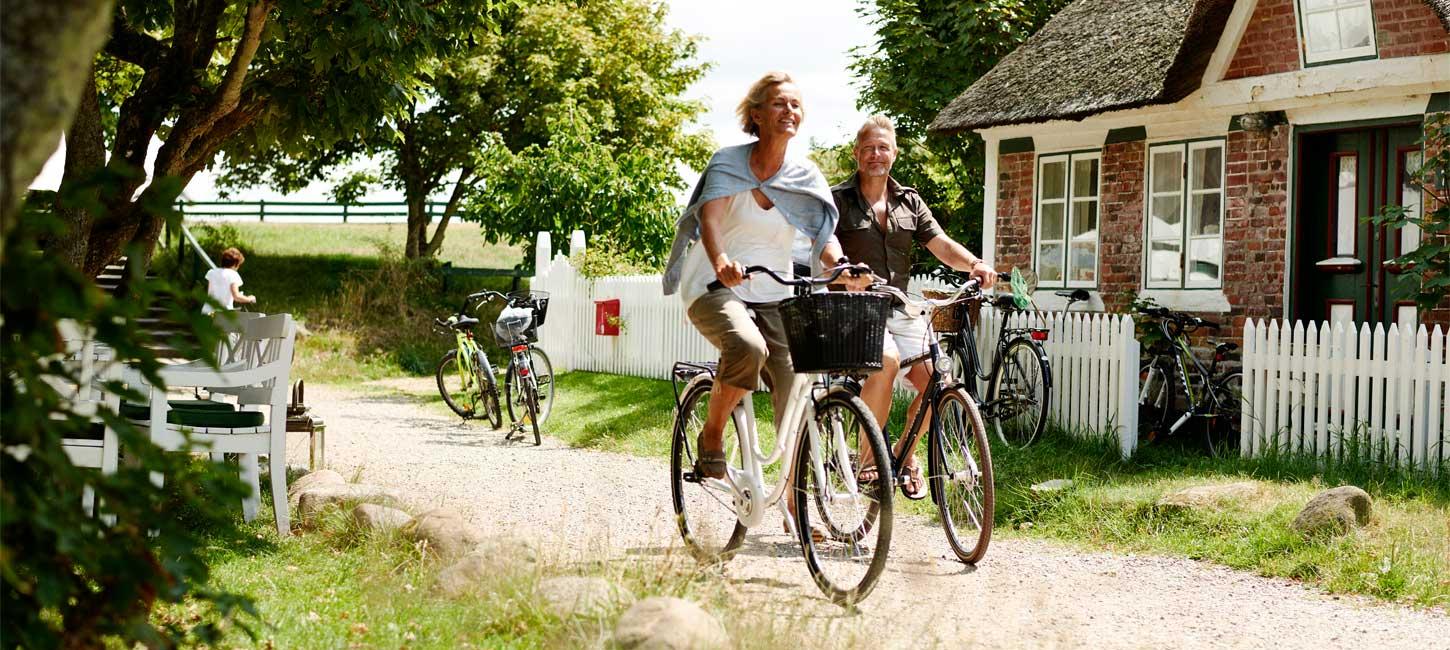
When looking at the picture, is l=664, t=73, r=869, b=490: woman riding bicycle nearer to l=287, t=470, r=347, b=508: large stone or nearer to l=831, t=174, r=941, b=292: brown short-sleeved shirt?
l=831, t=174, r=941, b=292: brown short-sleeved shirt

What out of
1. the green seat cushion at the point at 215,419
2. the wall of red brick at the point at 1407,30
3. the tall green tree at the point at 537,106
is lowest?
the green seat cushion at the point at 215,419

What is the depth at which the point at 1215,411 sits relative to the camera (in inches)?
427

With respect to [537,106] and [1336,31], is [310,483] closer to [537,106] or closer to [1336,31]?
[1336,31]

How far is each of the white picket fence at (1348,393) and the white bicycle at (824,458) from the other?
4.76 meters

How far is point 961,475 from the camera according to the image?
6.30 meters

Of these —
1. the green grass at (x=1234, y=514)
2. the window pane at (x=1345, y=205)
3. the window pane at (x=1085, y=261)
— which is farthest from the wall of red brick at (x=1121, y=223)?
the green grass at (x=1234, y=514)

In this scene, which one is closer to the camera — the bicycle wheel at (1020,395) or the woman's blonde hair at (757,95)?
the woman's blonde hair at (757,95)

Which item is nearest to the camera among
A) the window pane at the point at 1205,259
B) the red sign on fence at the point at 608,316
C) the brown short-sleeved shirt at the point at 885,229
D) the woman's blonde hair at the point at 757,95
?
the woman's blonde hair at the point at 757,95

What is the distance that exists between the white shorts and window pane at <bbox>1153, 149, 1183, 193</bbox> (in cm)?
723

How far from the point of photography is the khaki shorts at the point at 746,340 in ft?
18.2

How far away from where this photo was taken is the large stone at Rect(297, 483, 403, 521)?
6816 millimetres

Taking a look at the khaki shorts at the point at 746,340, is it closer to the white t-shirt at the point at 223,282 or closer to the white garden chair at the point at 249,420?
the white garden chair at the point at 249,420

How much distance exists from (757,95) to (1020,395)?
6.04m

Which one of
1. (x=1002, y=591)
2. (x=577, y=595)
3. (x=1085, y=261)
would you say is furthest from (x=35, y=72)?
(x=1085, y=261)
